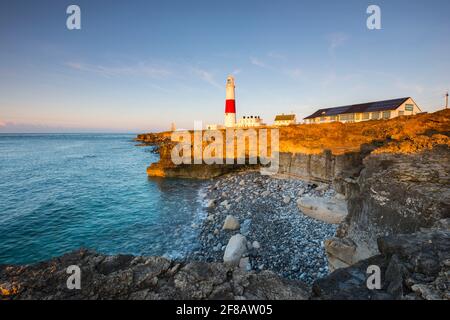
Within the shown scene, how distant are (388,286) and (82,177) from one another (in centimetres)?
3656

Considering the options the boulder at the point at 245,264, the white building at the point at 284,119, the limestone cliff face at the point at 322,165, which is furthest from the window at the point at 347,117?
the boulder at the point at 245,264

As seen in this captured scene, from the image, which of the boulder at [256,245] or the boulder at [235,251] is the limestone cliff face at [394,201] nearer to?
the boulder at [256,245]

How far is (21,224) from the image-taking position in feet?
50.1

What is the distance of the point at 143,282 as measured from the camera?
3982 mm

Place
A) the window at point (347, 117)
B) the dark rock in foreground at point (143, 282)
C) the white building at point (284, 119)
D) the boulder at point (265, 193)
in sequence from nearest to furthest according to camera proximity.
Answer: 1. the dark rock in foreground at point (143, 282)
2. the boulder at point (265, 193)
3. the window at point (347, 117)
4. the white building at point (284, 119)

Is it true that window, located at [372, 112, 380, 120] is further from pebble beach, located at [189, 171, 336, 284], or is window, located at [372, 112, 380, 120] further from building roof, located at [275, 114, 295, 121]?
pebble beach, located at [189, 171, 336, 284]

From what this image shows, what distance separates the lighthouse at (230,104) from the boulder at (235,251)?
43226mm

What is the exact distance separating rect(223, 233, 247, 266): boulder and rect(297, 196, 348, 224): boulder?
5232mm

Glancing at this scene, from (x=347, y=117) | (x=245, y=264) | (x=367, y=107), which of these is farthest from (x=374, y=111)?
(x=245, y=264)

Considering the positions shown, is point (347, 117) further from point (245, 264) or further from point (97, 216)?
point (97, 216)

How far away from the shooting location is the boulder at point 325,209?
12.1 m

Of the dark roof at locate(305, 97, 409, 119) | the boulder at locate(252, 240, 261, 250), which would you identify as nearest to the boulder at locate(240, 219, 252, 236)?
the boulder at locate(252, 240, 261, 250)

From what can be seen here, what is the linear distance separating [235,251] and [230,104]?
149ft
